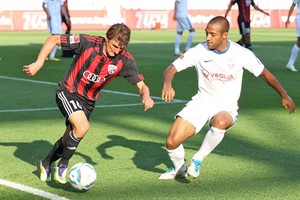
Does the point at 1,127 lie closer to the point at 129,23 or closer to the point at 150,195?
the point at 150,195

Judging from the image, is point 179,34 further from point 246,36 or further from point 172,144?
point 172,144

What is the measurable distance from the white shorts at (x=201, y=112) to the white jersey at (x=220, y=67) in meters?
0.05

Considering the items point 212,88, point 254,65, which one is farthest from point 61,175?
point 254,65

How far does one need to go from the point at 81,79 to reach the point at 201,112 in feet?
3.99

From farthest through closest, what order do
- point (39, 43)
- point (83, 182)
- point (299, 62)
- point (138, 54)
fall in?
point (39, 43), point (138, 54), point (299, 62), point (83, 182)

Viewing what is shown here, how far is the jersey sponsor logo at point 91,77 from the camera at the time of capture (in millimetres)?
7715

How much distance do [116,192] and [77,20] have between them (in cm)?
3817

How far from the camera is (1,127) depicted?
1105 cm

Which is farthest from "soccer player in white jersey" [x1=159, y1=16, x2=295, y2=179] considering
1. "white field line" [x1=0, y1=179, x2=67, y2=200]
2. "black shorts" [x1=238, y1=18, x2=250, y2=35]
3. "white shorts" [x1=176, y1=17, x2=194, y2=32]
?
"white shorts" [x1=176, y1=17, x2=194, y2=32]

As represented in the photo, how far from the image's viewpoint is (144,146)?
31.9ft

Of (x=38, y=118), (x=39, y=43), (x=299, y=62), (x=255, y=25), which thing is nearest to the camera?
(x=38, y=118)

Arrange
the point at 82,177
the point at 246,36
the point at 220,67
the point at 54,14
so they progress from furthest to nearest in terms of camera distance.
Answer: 1. the point at 246,36
2. the point at 54,14
3. the point at 220,67
4. the point at 82,177

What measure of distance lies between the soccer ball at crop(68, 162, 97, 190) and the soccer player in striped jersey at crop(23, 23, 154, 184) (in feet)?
1.04

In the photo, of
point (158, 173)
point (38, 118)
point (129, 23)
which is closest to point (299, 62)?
point (38, 118)
